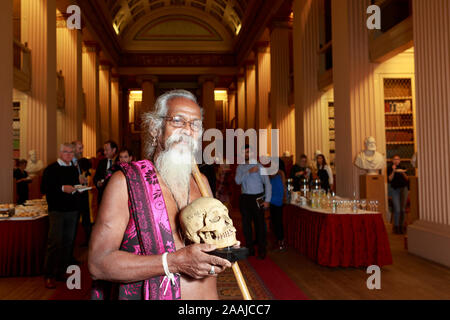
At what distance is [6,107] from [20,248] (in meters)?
3.55

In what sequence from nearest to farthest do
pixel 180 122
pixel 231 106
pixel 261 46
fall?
pixel 180 122, pixel 261 46, pixel 231 106

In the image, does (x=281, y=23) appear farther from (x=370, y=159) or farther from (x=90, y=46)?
(x=370, y=159)

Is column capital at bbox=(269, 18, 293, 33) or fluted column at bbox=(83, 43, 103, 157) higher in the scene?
column capital at bbox=(269, 18, 293, 33)

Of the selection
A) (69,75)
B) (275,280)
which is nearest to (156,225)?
(275,280)

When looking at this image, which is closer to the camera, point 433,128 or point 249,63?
point 433,128

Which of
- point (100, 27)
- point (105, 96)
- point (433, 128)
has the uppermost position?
point (100, 27)

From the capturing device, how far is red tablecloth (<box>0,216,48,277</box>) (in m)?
5.38

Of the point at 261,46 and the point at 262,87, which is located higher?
the point at 261,46

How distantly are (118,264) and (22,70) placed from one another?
10.5m

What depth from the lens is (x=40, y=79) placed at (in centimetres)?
1051

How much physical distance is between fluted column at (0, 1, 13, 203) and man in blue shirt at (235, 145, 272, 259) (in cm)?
475

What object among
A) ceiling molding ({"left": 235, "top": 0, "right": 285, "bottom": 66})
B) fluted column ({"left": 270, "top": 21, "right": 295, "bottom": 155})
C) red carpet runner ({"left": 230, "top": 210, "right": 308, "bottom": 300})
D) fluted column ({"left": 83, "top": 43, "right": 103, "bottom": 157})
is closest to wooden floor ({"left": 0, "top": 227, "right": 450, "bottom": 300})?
red carpet runner ({"left": 230, "top": 210, "right": 308, "bottom": 300})

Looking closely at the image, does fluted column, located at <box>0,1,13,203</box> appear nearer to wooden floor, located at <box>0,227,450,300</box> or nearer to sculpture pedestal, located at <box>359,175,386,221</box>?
wooden floor, located at <box>0,227,450,300</box>
